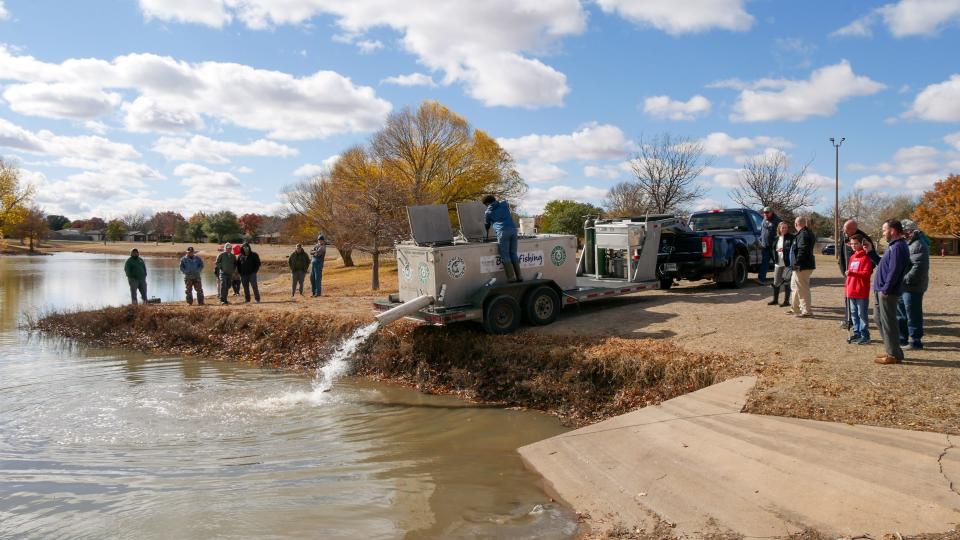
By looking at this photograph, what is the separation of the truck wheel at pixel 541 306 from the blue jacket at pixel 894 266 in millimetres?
5324

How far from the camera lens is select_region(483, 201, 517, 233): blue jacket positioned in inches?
447

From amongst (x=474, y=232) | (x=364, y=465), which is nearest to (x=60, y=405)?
(x=364, y=465)

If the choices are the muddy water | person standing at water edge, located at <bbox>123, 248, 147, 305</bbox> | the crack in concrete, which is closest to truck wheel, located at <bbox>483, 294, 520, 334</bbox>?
the muddy water

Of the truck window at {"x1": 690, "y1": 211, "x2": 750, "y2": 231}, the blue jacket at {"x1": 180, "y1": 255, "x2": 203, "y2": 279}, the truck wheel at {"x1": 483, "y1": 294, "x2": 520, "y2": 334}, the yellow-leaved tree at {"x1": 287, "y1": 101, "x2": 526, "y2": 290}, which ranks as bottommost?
the truck wheel at {"x1": 483, "y1": 294, "x2": 520, "y2": 334}

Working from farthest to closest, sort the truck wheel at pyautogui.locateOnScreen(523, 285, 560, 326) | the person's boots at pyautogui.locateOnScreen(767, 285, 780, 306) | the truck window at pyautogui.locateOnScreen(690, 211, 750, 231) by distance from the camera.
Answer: the truck window at pyautogui.locateOnScreen(690, 211, 750, 231) < the person's boots at pyautogui.locateOnScreen(767, 285, 780, 306) < the truck wheel at pyautogui.locateOnScreen(523, 285, 560, 326)

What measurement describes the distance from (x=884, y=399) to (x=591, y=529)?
12.7 ft

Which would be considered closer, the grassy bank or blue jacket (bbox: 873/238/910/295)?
blue jacket (bbox: 873/238/910/295)

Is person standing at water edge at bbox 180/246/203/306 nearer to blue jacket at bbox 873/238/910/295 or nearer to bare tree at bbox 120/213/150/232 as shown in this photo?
blue jacket at bbox 873/238/910/295

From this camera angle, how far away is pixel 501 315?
448 inches

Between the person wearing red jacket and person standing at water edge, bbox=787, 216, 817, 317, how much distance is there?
160 centimetres

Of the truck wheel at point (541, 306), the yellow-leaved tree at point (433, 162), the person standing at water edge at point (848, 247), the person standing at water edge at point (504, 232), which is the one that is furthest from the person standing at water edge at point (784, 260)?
the yellow-leaved tree at point (433, 162)

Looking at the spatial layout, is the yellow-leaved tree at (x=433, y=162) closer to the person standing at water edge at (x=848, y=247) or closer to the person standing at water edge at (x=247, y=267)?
the person standing at water edge at (x=247, y=267)

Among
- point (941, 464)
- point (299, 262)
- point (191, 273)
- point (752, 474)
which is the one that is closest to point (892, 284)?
point (941, 464)

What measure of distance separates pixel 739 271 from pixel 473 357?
7.90 metres
